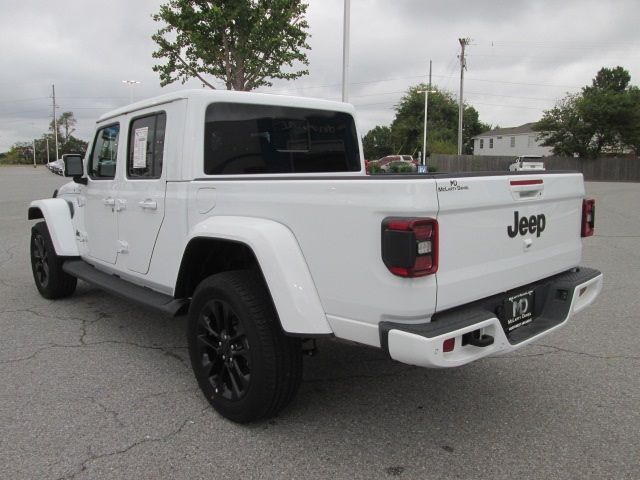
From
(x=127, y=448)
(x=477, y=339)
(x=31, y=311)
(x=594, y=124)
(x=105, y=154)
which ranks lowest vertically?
(x=127, y=448)

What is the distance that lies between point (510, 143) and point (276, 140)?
77.1 meters

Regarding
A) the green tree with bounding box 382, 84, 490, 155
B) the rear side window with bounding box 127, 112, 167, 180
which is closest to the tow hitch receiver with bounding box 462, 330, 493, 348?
the rear side window with bounding box 127, 112, 167, 180

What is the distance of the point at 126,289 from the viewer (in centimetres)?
409

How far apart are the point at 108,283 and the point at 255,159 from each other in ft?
5.12

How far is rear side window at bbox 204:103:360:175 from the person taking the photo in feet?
12.0

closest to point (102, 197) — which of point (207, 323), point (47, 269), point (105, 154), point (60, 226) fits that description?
point (105, 154)

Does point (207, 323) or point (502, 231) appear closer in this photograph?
point (502, 231)

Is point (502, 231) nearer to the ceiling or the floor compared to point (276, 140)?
nearer to the floor

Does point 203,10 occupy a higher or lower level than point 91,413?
higher

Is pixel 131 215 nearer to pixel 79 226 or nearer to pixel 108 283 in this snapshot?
Result: pixel 108 283

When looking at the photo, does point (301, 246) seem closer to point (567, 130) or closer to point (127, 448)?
point (127, 448)

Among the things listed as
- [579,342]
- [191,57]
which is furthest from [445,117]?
[579,342]

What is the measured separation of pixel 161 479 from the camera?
8.58ft

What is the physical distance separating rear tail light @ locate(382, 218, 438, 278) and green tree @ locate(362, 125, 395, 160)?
77.3m
